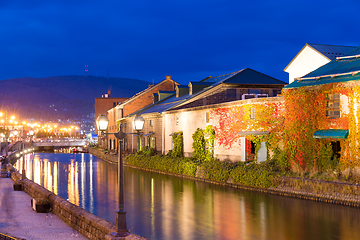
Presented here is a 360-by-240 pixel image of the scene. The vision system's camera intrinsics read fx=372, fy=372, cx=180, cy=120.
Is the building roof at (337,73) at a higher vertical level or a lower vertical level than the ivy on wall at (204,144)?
higher

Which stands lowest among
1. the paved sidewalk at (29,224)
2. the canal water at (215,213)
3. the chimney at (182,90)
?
the canal water at (215,213)

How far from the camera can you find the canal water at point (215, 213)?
1505cm


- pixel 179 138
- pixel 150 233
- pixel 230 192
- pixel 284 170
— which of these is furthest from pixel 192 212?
pixel 179 138

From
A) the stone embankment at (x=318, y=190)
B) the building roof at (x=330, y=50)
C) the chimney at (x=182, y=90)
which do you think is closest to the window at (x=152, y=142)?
the chimney at (x=182, y=90)

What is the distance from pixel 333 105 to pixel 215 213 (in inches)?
416

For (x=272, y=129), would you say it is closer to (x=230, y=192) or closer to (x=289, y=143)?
(x=289, y=143)

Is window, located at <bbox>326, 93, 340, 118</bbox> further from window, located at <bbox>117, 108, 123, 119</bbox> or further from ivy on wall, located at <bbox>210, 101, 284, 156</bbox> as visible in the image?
window, located at <bbox>117, 108, 123, 119</bbox>

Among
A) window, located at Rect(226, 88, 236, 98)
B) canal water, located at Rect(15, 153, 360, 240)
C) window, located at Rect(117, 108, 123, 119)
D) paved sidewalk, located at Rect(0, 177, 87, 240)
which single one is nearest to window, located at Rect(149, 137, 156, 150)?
window, located at Rect(226, 88, 236, 98)

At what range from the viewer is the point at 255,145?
93.4 ft

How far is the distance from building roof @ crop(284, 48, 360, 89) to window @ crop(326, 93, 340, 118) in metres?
0.94

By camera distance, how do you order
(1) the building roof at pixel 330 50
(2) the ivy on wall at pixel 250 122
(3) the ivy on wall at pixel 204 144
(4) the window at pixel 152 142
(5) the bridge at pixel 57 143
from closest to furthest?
(2) the ivy on wall at pixel 250 122, (3) the ivy on wall at pixel 204 144, (1) the building roof at pixel 330 50, (4) the window at pixel 152 142, (5) the bridge at pixel 57 143

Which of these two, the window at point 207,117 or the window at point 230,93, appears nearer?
the window at point 207,117

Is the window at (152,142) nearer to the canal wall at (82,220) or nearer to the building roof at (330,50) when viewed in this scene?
the building roof at (330,50)

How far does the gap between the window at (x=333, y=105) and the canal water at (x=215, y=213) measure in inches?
240
